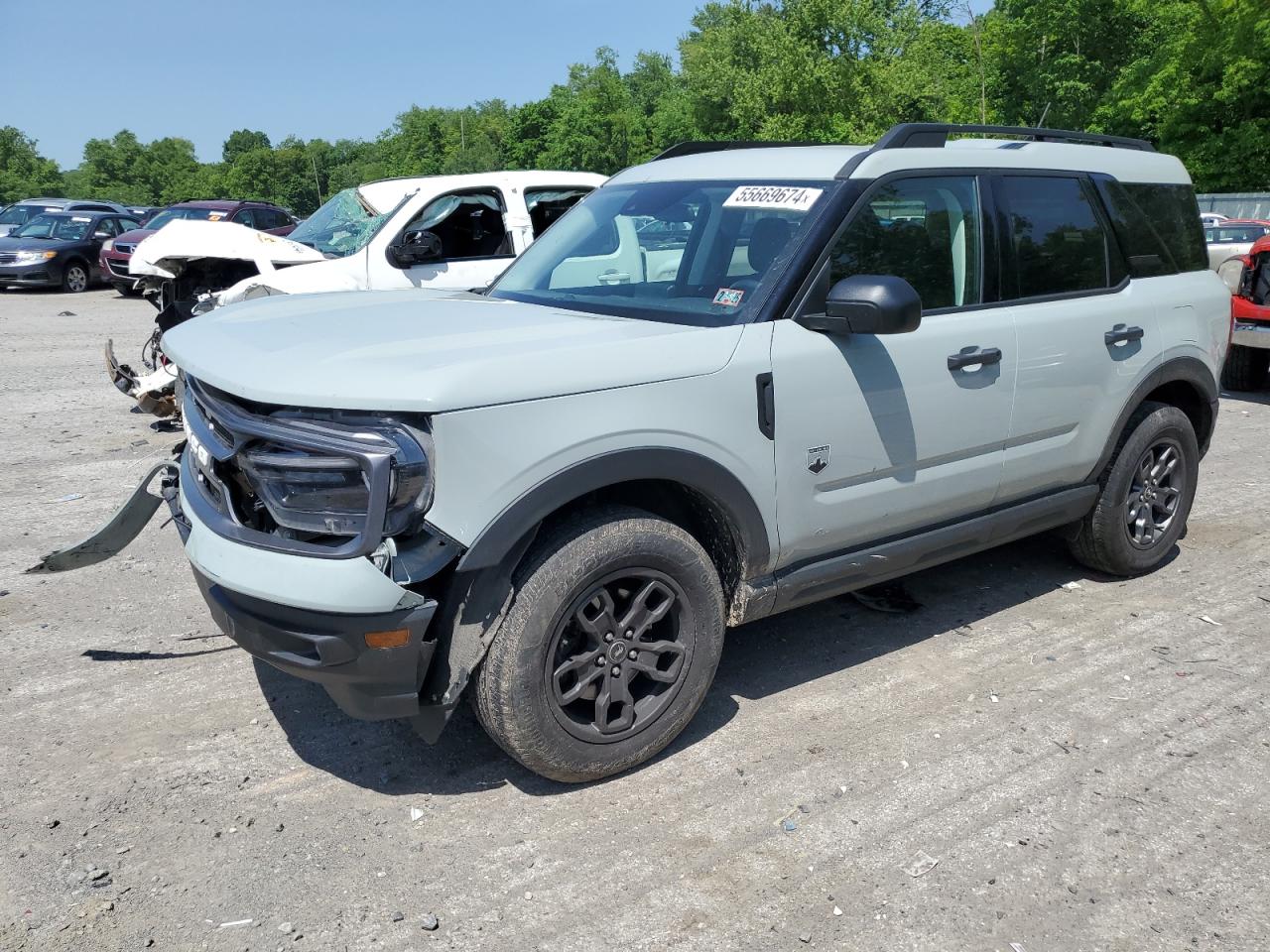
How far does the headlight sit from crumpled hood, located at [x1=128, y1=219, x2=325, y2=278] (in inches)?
231

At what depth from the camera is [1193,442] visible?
17.1 feet

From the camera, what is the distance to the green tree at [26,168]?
109m

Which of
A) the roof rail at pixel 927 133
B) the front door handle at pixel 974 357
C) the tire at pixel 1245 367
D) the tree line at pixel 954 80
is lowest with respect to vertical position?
the tire at pixel 1245 367

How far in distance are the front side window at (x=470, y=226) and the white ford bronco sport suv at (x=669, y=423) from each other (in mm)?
4177

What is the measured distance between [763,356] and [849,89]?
5434 centimetres

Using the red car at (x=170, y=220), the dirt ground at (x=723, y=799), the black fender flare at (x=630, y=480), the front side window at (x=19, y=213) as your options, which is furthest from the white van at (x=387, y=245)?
the front side window at (x=19, y=213)

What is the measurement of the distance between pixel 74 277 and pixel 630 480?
71.2ft

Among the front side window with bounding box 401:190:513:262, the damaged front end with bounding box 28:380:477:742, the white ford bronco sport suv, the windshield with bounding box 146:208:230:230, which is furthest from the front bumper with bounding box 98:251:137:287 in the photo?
the damaged front end with bounding box 28:380:477:742

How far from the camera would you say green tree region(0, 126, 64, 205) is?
10869 cm

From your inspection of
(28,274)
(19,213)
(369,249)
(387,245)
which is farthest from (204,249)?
(19,213)

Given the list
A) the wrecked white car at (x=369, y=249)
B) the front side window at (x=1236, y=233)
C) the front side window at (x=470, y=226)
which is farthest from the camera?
the front side window at (x=1236, y=233)

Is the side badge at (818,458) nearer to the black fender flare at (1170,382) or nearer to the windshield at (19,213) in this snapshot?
the black fender flare at (1170,382)

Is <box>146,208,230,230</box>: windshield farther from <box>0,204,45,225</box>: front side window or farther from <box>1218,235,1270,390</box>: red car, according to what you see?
<box>1218,235,1270,390</box>: red car

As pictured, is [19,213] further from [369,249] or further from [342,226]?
[369,249]
